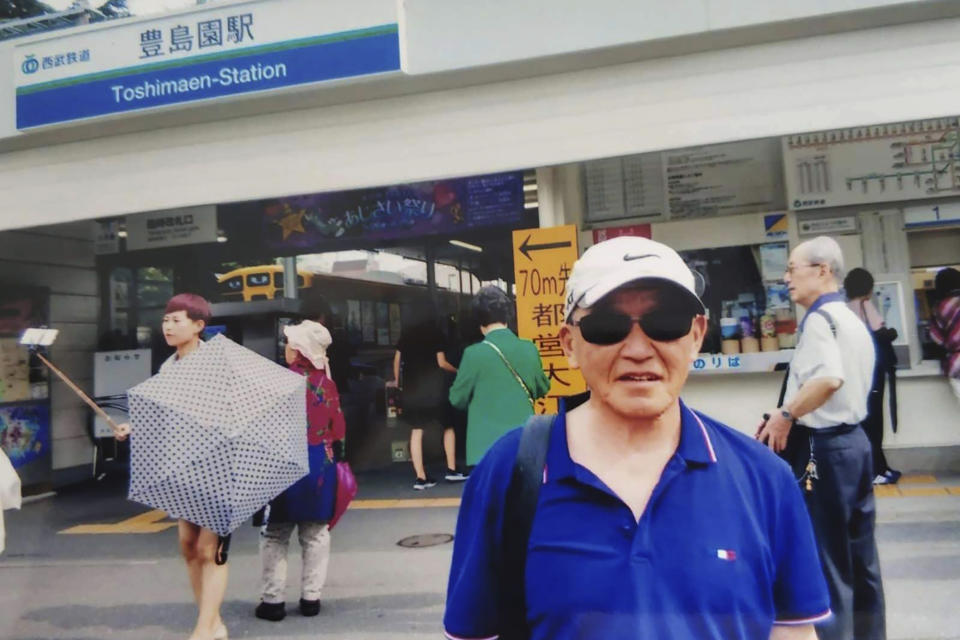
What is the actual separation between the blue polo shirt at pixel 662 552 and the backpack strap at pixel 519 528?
0.02 m

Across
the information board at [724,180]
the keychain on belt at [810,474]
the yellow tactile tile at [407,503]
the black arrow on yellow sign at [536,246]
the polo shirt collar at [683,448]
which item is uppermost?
the information board at [724,180]

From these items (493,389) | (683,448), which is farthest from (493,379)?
(683,448)

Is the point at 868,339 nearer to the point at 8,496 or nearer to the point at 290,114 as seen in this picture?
the point at 8,496

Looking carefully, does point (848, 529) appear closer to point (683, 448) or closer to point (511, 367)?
point (511, 367)

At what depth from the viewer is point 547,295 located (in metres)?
5.78

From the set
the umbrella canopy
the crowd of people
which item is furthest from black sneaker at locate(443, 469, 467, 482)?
the crowd of people

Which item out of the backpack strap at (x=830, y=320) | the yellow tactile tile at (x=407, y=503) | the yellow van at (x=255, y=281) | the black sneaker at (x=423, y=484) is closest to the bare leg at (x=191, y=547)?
the backpack strap at (x=830, y=320)

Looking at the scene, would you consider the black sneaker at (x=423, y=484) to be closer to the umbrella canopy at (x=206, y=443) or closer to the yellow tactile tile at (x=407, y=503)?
the yellow tactile tile at (x=407, y=503)

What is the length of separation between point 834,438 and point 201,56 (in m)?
5.35

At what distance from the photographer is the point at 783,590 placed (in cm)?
142

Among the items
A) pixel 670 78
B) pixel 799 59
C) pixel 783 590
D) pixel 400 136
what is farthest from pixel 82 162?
pixel 783 590

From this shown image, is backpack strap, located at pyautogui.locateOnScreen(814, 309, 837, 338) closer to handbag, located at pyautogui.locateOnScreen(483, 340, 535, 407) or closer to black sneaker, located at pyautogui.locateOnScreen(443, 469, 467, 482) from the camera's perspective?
handbag, located at pyautogui.locateOnScreen(483, 340, 535, 407)

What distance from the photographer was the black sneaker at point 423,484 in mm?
8234

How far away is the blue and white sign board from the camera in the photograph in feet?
19.4
